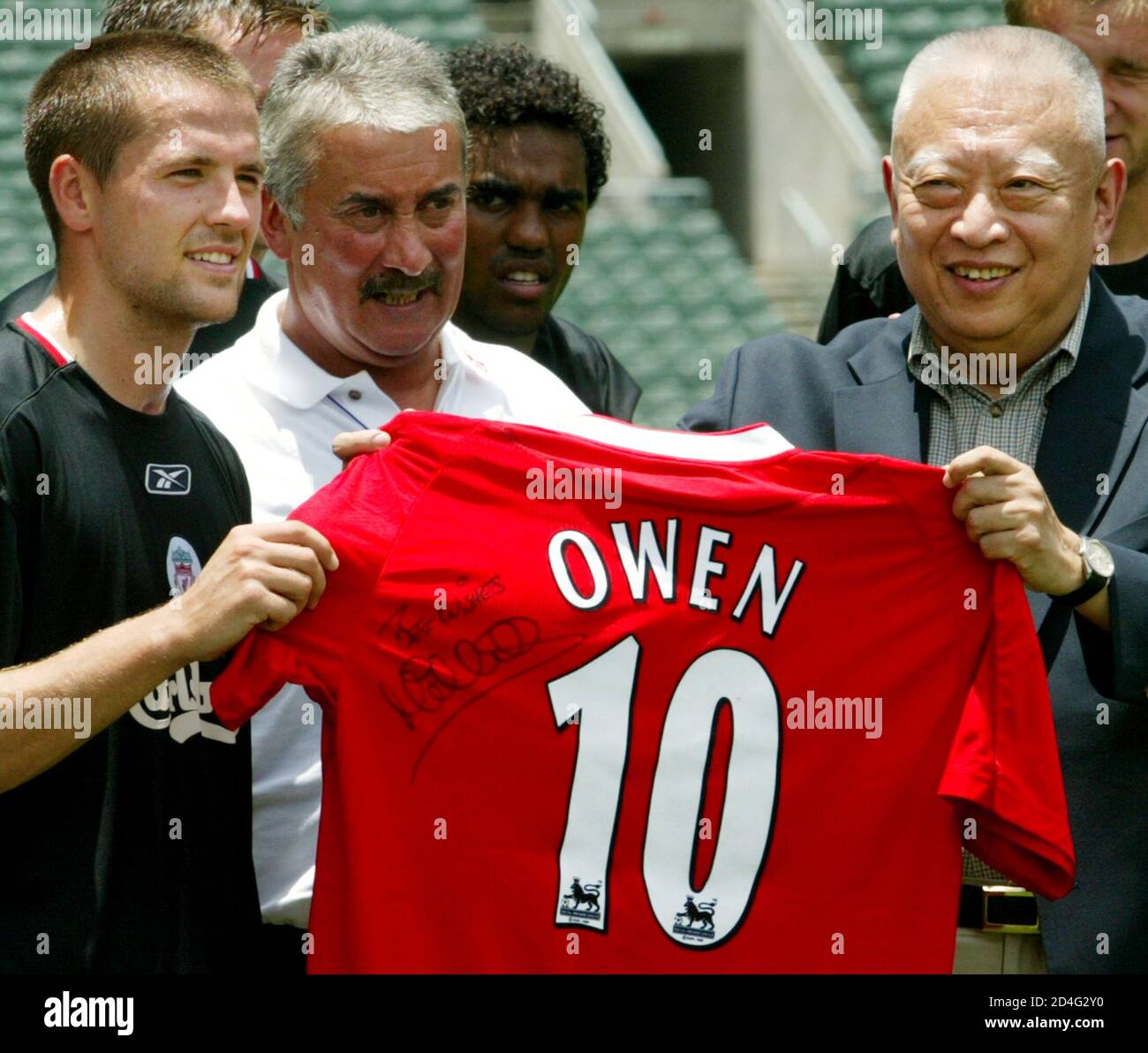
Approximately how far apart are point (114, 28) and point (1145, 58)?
2043mm

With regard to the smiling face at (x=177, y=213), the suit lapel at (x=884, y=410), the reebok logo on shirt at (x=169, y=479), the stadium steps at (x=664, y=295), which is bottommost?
the reebok logo on shirt at (x=169, y=479)

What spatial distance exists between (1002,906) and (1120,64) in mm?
1748

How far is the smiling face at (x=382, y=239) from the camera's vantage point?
2.75 metres

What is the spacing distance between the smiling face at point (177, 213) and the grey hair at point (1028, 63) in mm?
1005

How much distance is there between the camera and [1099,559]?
2355mm

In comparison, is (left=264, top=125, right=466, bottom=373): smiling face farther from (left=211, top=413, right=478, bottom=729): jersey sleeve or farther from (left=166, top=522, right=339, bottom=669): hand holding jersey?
(left=166, top=522, right=339, bottom=669): hand holding jersey

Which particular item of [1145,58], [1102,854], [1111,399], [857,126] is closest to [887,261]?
[1145,58]

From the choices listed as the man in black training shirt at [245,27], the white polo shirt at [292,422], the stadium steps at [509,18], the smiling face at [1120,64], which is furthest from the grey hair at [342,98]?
the stadium steps at [509,18]

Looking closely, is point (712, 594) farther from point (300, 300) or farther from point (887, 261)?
point (887, 261)

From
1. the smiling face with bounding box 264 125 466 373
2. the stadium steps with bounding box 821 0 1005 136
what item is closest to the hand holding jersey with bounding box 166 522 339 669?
the smiling face with bounding box 264 125 466 373

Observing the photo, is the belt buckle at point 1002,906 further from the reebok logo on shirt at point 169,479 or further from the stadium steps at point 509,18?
the stadium steps at point 509,18

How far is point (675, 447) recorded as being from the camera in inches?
96.0

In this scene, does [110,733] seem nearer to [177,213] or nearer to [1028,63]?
[177,213]

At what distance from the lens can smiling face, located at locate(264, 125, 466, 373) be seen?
9.03 ft
